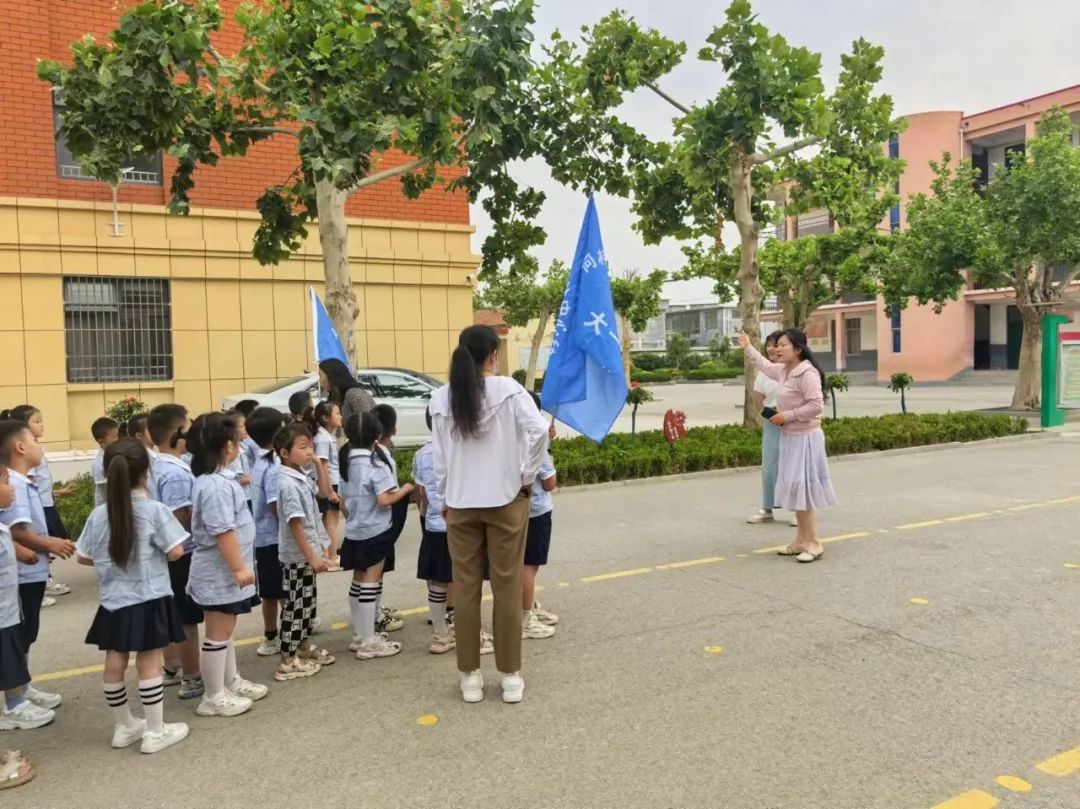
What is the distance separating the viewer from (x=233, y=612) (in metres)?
4.15

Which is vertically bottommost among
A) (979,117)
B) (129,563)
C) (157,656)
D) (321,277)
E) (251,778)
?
(251,778)

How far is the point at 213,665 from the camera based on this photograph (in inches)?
165

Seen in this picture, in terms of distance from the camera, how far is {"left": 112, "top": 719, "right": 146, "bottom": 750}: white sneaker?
153 inches

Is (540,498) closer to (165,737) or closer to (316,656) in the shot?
(316,656)

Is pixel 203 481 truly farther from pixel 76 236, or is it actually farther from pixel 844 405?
pixel 844 405

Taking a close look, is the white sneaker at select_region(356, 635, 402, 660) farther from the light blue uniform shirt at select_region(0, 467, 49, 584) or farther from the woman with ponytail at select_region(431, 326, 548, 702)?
the light blue uniform shirt at select_region(0, 467, 49, 584)

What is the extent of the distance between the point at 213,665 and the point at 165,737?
0.40 meters

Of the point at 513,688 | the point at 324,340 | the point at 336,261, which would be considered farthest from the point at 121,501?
the point at 336,261

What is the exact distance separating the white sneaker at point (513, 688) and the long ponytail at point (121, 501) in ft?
6.01

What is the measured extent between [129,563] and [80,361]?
12557mm

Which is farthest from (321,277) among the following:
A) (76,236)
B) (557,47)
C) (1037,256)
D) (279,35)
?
(1037,256)

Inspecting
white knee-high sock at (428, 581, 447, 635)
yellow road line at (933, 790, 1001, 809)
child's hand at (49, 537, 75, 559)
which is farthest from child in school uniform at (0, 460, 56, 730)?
yellow road line at (933, 790, 1001, 809)

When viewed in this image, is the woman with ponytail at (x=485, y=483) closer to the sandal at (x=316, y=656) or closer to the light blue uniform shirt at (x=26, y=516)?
the sandal at (x=316, y=656)

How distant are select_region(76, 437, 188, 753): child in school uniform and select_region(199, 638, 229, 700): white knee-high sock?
0.26 meters
